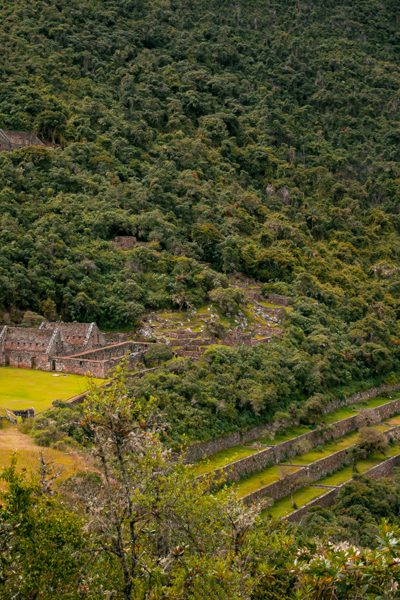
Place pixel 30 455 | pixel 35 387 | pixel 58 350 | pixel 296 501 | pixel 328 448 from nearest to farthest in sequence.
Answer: pixel 30 455 < pixel 35 387 < pixel 296 501 < pixel 58 350 < pixel 328 448

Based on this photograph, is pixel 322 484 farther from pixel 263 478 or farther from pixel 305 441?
pixel 263 478

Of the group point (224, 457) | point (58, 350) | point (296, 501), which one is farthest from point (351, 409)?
point (58, 350)

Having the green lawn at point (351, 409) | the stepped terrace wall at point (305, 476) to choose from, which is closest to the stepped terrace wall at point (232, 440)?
the green lawn at point (351, 409)

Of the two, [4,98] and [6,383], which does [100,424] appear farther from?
[4,98]

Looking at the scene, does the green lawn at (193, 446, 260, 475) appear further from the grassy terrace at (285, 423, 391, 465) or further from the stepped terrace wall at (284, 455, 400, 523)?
the stepped terrace wall at (284, 455, 400, 523)

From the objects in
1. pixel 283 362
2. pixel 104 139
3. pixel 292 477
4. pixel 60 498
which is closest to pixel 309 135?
pixel 104 139

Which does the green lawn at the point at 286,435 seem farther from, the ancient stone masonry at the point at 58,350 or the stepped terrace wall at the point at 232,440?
the ancient stone masonry at the point at 58,350
